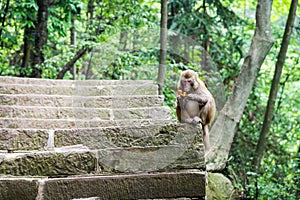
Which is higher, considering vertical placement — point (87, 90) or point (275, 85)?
point (87, 90)

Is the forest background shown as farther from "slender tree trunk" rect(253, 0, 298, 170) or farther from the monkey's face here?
the monkey's face

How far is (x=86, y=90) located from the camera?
4980mm

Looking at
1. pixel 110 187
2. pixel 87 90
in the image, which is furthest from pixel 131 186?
pixel 87 90

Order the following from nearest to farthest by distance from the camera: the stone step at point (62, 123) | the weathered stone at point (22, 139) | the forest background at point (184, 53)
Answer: the weathered stone at point (22, 139) < the stone step at point (62, 123) < the forest background at point (184, 53)

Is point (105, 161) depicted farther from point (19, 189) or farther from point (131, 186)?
point (19, 189)

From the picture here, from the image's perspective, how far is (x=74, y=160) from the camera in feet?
8.41

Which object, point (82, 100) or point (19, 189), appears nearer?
point (19, 189)

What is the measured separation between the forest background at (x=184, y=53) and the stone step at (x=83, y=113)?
2.32 metres

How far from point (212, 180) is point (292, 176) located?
1398 mm

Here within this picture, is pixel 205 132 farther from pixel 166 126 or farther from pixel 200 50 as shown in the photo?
pixel 200 50

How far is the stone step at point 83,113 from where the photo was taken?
157 inches

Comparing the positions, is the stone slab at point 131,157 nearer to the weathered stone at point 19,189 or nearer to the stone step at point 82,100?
the weathered stone at point 19,189

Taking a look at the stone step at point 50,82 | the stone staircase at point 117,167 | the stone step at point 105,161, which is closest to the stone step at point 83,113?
the stone step at point 50,82

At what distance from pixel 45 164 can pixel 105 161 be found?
0.36m
